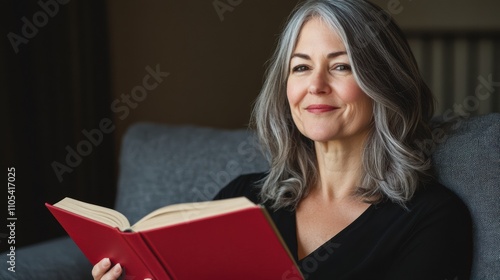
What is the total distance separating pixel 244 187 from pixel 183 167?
27 centimetres

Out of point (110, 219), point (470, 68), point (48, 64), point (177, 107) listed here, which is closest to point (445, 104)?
point (470, 68)

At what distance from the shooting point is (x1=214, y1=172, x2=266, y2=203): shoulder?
→ 5.76ft

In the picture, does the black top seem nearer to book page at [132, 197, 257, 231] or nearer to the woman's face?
the woman's face

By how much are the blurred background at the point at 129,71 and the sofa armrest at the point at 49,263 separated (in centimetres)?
63

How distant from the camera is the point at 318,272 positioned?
1456mm

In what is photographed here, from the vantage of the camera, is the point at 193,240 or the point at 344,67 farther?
the point at 344,67

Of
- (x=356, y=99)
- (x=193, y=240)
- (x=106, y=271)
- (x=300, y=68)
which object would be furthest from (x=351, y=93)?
(x=106, y=271)

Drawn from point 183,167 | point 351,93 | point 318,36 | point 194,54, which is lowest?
point 183,167

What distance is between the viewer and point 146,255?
3.96 feet

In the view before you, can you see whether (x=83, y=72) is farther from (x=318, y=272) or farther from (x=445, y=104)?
(x=445, y=104)

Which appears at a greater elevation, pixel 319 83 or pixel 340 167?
pixel 319 83

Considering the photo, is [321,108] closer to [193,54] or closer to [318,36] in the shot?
[318,36]

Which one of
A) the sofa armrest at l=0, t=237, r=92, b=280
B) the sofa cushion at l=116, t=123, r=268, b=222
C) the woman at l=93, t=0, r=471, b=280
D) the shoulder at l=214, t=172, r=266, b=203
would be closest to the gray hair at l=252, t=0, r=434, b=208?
the woman at l=93, t=0, r=471, b=280

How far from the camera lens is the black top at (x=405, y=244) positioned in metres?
1.37
